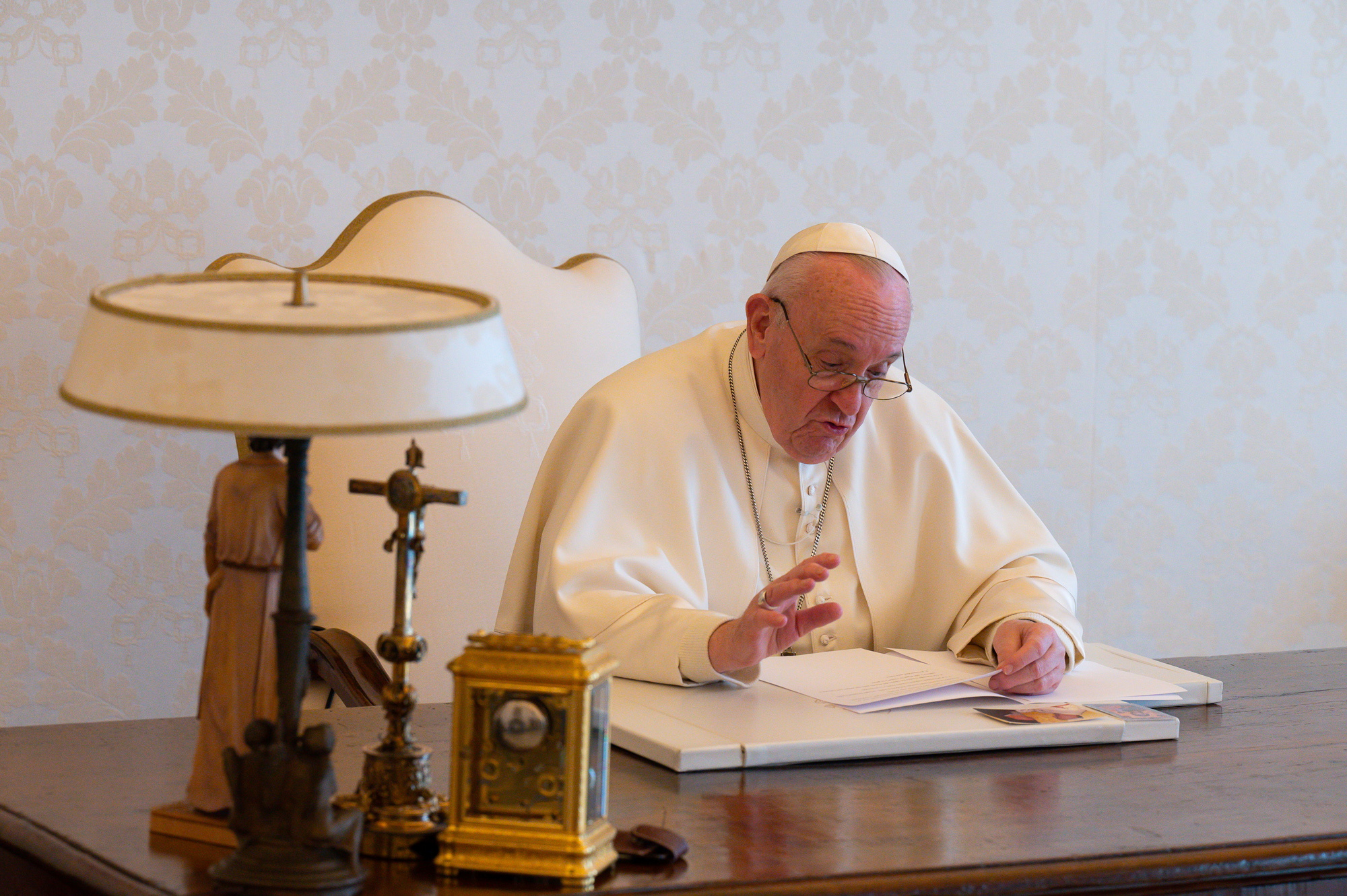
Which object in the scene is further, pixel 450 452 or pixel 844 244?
pixel 450 452

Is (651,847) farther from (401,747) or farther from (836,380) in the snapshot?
(836,380)

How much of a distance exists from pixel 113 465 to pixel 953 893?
2.61m

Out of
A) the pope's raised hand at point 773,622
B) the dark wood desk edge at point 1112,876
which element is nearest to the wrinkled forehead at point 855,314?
the pope's raised hand at point 773,622

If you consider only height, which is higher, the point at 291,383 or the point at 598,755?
the point at 291,383

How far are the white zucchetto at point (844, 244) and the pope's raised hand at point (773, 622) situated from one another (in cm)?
92

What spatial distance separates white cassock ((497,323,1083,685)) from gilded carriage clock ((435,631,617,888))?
3.65 ft

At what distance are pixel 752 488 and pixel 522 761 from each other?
1516 millimetres

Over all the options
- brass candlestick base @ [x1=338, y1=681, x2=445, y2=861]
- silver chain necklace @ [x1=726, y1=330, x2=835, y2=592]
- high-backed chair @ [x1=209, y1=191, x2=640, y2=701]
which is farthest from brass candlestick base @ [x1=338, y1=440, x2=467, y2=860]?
high-backed chair @ [x1=209, y1=191, x2=640, y2=701]

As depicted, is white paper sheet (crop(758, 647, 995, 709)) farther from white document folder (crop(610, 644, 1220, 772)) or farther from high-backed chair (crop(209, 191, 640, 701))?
high-backed chair (crop(209, 191, 640, 701))

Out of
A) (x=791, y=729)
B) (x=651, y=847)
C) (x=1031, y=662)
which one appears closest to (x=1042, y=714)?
(x=1031, y=662)

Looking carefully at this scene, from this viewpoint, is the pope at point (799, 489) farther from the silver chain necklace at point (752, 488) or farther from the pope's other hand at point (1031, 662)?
the pope's other hand at point (1031, 662)

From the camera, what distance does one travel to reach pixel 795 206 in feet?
13.5

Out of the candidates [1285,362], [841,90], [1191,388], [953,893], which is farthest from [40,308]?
[1285,362]

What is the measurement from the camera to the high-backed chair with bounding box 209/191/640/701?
3146 mm
